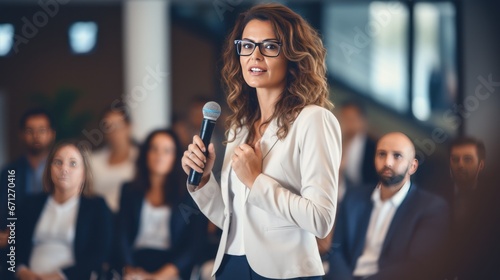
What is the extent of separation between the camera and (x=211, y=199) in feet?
6.56

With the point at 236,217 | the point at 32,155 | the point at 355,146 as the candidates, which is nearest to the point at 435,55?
Result: the point at 355,146

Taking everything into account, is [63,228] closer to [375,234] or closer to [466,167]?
[375,234]

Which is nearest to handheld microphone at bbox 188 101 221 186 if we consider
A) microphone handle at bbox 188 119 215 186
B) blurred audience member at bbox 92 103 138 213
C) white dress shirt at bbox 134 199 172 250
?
microphone handle at bbox 188 119 215 186

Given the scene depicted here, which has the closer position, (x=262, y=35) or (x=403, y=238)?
(x=262, y=35)

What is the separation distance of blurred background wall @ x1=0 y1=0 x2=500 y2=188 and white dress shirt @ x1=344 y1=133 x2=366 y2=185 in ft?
2.56

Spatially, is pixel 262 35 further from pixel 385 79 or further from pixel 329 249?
pixel 385 79

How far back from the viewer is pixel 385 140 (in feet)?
8.74

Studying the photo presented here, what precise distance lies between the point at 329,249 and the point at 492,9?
3.92m

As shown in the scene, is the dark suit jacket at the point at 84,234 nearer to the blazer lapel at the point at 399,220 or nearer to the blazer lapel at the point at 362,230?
the blazer lapel at the point at 362,230

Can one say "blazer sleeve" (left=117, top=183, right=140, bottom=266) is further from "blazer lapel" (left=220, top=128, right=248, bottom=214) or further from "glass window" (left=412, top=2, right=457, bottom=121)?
"glass window" (left=412, top=2, right=457, bottom=121)

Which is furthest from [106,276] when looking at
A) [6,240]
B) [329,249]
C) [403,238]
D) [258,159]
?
[258,159]

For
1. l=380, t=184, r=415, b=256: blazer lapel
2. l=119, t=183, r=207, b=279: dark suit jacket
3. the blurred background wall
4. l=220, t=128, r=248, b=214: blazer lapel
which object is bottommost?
l=119, t=183, r=207, b=279: dark suit jacket

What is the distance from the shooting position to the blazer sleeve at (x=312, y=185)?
5.71ft

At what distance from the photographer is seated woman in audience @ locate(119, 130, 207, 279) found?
3.83m
